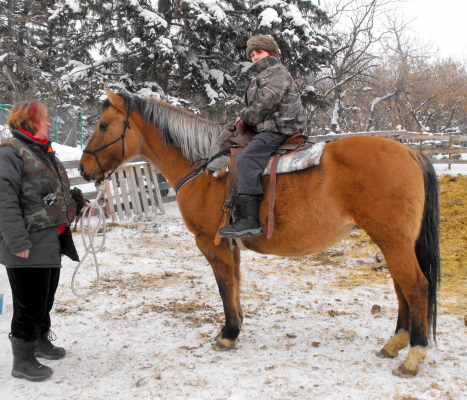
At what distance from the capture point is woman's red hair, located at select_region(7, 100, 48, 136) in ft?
8.94

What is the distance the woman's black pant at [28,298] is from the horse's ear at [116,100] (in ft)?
5.27

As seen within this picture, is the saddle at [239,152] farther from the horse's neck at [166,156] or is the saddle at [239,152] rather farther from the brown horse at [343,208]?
the horse's neck at [166,156]

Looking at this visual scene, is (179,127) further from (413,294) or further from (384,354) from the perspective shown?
(384,354)

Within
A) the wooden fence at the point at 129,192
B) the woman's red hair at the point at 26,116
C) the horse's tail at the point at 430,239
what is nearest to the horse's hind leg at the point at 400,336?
the horse's tail at the point at 430,239

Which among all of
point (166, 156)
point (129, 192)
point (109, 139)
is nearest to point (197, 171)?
point (166, 156)

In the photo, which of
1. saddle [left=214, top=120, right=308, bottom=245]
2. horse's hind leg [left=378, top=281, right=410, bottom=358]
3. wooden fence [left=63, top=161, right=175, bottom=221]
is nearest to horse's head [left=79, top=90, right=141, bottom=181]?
saddle [left=214, top=120, right=308, bottom=245]

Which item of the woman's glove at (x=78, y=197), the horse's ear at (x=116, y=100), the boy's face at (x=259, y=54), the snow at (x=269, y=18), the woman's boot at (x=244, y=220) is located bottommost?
the woman's boot at (x=244, y=220)

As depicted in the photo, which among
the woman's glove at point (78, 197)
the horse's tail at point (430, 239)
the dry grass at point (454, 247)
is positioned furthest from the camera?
the dry grass at point (454, 247)

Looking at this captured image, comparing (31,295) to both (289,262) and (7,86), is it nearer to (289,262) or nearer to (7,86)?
(289,262)

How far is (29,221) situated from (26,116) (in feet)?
2.62

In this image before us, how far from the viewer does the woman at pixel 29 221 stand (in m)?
2.53

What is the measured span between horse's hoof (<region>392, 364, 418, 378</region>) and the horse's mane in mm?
2372

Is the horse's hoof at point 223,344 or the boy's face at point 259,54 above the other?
the boy's face at point 259,54

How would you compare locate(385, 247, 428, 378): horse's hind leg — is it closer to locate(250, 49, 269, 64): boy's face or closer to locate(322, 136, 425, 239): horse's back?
locate(322, 136, 425, 239): horse's back
